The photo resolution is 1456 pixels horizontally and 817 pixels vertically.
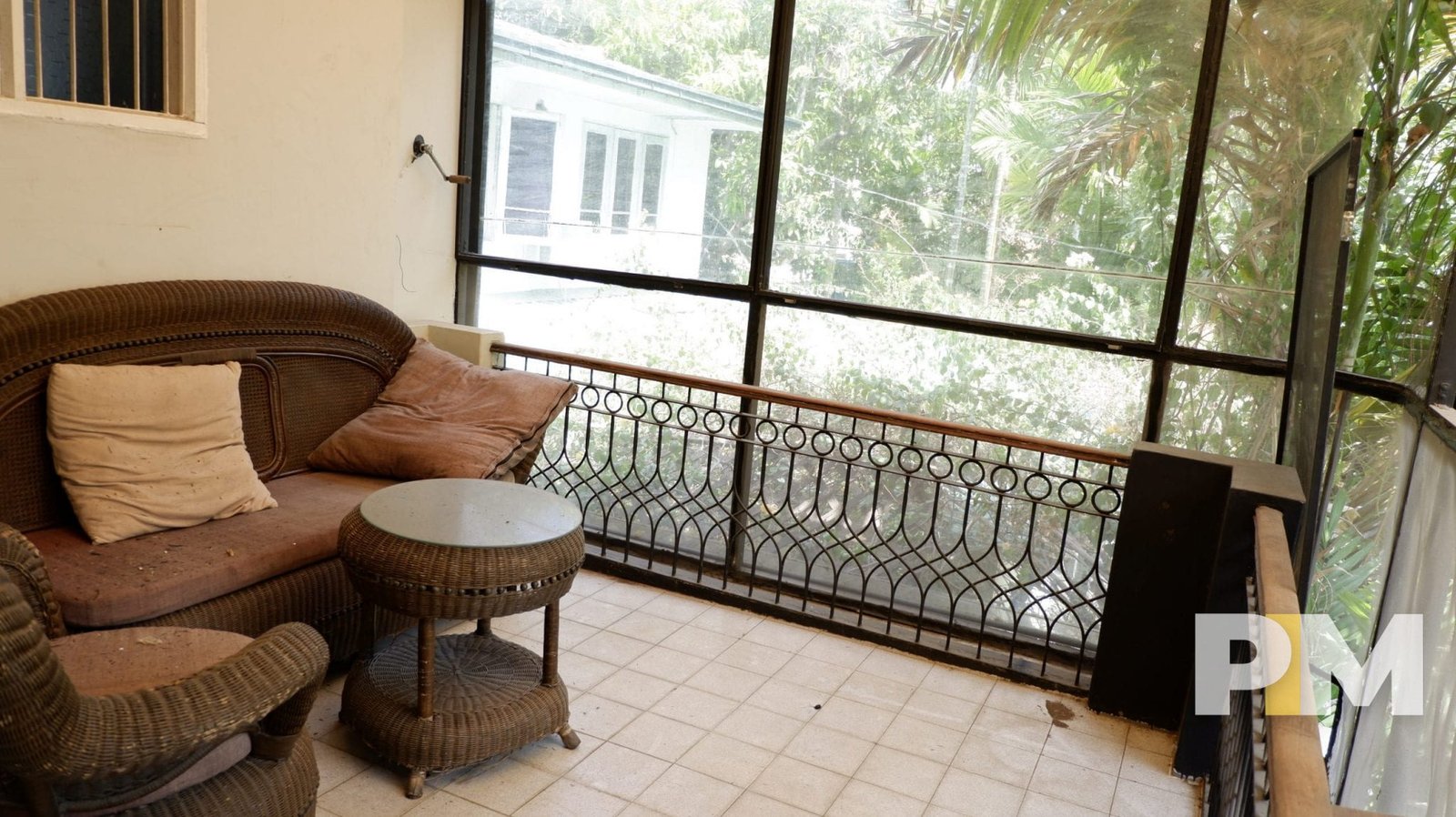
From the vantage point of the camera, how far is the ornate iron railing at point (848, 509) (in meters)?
3.55

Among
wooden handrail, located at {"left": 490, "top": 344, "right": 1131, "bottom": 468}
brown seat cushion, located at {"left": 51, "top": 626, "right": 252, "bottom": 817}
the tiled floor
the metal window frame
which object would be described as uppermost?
the metal window frame


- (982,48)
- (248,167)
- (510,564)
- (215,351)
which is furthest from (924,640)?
(248,167)

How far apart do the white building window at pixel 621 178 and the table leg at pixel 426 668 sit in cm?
217

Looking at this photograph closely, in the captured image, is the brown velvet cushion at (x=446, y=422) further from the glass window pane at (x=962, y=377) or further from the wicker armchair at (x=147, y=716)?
the wicker armchair at (x=147, y=716)

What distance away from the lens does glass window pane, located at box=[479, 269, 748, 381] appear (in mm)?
4105

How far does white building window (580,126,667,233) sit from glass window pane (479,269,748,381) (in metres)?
0.30

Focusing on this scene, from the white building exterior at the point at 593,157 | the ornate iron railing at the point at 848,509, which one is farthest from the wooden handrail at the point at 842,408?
the white building exterior at the point at 593,157

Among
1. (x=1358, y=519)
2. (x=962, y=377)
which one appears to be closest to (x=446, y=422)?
(x=962, y=377)

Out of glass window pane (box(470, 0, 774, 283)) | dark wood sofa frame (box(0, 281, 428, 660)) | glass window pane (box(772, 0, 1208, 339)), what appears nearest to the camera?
dark wood sofa frame (box(0, 281, 428, 660))

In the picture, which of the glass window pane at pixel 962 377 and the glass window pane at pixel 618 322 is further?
the glass window pane at pixel 618 322

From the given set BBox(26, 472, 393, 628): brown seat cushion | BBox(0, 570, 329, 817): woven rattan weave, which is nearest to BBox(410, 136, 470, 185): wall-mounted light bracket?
BBox(26, 472, 393, 628): brown seat cushion

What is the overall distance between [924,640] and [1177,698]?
2.84 ft

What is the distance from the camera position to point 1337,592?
320 cm

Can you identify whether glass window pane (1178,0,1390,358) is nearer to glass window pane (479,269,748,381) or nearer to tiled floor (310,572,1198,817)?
tiled floor (310,572,1198,817)
